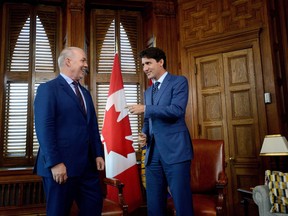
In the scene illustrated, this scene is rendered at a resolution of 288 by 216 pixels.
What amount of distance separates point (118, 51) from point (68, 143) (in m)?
2.36

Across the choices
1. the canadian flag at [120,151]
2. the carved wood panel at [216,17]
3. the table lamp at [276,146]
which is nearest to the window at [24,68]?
the canadian flag at [120,151]

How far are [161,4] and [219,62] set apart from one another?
1103mm

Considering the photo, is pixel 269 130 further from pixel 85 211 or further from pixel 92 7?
pixel 92 7

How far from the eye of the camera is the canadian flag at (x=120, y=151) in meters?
2.89

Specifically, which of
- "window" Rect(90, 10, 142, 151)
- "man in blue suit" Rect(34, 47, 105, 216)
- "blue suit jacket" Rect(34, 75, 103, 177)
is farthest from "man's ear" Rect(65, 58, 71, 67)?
"window" Rect(90, 10, 142, 151)

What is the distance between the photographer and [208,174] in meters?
2.51

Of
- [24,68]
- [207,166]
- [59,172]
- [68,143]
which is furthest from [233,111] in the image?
[24,68]

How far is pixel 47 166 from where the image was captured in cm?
150

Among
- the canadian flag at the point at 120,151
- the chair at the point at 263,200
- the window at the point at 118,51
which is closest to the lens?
the chair at the point at 263,200

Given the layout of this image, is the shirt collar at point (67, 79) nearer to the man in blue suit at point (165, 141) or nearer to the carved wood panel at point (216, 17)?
the man in blue suit at point (165, 141)

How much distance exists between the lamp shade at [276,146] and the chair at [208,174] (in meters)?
0.53

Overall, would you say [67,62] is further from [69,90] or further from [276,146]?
[276,146]

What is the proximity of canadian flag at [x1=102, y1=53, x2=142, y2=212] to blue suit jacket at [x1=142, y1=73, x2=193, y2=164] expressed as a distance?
1148 mm

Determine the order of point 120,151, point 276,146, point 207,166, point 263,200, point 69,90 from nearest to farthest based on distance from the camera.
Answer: point 69,90, point 263,200, point 207,166, point 276,146, point 120,151
